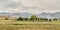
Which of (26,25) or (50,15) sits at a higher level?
(50,15)

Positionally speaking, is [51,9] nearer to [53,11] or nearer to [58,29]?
[53,11]

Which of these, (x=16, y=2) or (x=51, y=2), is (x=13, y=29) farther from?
(x=51, y=2)

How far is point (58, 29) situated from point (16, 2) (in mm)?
680

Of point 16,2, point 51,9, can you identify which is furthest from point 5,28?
point 51,9

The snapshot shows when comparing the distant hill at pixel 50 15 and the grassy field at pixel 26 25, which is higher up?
the distant hill at pixel 50 15

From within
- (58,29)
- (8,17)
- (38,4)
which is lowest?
(58,29)

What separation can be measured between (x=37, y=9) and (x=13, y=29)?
425 millimetres

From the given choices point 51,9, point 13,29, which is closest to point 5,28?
point 13,29

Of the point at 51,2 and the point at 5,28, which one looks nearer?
the point at 5,28

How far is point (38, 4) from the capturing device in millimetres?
1606

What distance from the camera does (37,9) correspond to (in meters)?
1.60

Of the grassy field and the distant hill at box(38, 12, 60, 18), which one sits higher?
the distant hill at box(38, 12, 60, 18)

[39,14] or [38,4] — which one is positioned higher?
[38,4]

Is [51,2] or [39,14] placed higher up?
[51,2]
